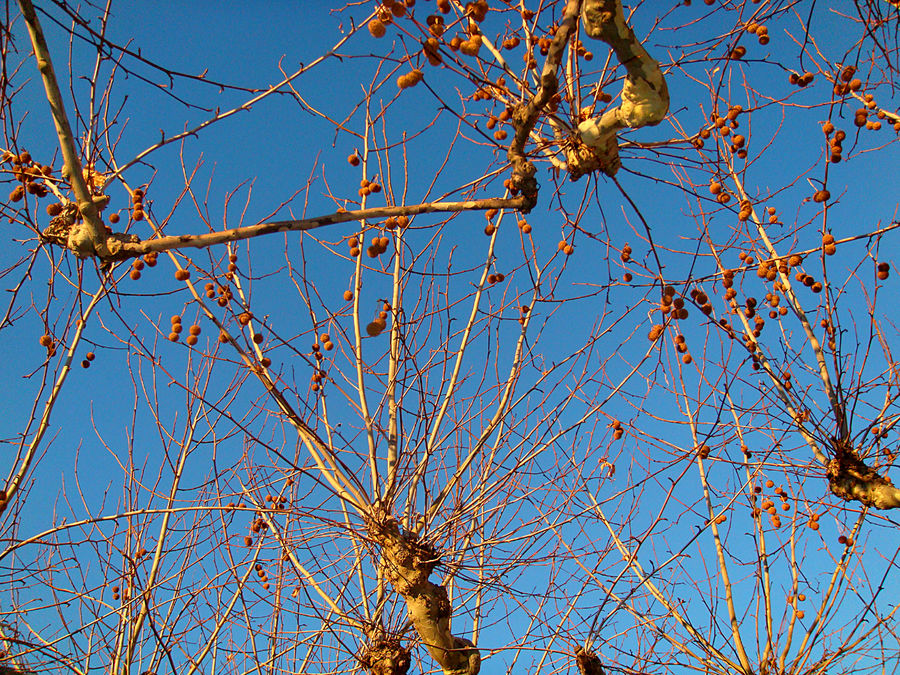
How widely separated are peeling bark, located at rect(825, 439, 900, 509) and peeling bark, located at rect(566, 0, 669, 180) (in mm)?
2239

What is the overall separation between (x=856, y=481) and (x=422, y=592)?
101 inches

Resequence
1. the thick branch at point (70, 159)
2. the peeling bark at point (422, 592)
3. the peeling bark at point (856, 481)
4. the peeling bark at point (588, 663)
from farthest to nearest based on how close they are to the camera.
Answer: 1. the peeling bark at point (588, 663)
2. the peeling bark at point (856, 481)
3. the peeling bark at point (422, 592)
4. the thick branch at point (70, 159)

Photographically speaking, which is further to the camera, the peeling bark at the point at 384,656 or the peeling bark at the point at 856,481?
the peeling bark at the point at 856,481

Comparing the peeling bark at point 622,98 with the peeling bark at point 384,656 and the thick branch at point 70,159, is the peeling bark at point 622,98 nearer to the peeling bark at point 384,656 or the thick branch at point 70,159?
the thick branch at point 70,159

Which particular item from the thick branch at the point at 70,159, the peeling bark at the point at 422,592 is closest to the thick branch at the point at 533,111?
the thick branch at the point at 70,159

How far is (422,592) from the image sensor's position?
9.99 feet

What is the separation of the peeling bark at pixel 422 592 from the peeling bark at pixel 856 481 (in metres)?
2.32

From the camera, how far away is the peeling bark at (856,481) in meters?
3.35

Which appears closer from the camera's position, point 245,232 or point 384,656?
point 245,232

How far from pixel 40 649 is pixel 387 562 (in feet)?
4.93

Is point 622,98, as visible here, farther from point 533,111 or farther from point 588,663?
point 588,663

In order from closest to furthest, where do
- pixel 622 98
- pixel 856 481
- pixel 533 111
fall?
pixel 533 111 → pixel 622 98 → pixel 856 481

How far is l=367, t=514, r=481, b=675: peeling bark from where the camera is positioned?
302cm

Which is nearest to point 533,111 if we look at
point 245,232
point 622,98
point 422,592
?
point 622,98
